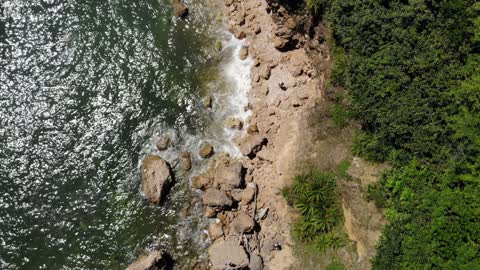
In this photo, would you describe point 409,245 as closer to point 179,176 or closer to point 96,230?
point 179,176

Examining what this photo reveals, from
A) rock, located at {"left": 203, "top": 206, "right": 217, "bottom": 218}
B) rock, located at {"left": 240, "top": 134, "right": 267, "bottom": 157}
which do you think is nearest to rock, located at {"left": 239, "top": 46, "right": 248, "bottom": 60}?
rock, located at {"left": 240, "top": 134, "right": 267, "bottom": 157}

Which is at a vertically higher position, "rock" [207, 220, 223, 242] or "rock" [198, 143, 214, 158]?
"rock" [198, 143, 214, 158]

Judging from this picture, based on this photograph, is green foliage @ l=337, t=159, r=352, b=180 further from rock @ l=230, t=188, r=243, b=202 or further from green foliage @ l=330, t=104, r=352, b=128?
rock @ l=230, t=188, r=243, b=202

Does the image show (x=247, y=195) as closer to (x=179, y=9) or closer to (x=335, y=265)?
(x=335, y=265)

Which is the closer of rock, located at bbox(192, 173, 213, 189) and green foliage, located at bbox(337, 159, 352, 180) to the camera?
green foliage, located at bbox(337, 159, 352, 180)

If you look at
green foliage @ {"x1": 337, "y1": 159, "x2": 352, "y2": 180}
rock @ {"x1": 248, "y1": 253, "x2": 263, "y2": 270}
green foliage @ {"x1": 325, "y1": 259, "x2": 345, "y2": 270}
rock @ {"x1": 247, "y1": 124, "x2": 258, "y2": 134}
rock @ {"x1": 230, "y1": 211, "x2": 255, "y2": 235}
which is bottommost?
green foliage @ {"x1": 325, "y1": 259, "x2": 345, "y2": 270}

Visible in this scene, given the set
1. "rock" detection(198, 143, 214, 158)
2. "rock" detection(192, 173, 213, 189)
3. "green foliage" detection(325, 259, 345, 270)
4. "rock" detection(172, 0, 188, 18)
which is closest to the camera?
"green foliage" detection(325, 259, 345, 270)

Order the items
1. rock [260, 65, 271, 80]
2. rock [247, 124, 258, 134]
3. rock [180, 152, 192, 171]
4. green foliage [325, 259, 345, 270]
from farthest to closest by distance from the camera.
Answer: rock [260, 65, 271, 80], rock [247, 124, 258, 134], rock [180, 152, 192, 171], green foliage [325, 259, 345, 270]

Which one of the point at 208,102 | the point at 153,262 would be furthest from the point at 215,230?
the point at 208,102

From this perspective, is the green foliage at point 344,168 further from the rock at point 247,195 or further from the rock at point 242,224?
the rock at point 242,224
